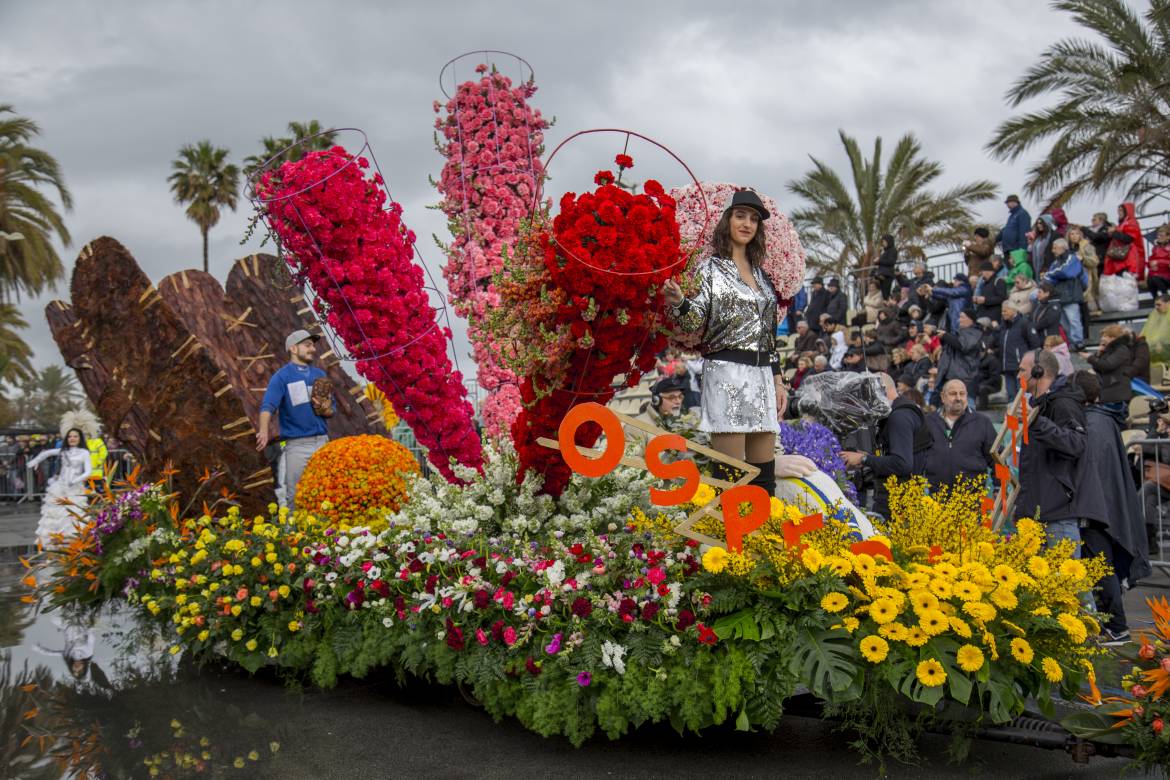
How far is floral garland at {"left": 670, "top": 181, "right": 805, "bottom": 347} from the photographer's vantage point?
4.98m

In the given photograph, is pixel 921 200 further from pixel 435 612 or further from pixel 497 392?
pixel 435 612

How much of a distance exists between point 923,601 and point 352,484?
4.09 meters

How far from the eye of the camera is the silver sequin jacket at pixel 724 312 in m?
4.60

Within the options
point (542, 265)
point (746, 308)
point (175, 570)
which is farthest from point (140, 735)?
point (746, 308)

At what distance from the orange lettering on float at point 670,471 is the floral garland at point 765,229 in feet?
3.91

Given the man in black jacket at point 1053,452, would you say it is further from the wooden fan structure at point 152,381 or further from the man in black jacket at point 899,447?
the wooden fan structure at point 152,381

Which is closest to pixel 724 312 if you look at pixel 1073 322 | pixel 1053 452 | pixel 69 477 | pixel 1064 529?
pixel 1053 452

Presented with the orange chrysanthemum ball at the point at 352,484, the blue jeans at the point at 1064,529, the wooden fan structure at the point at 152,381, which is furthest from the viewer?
the wooden fan structure at the point at 152,381

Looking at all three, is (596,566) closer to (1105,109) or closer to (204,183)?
(1105,109)

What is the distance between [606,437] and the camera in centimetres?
414

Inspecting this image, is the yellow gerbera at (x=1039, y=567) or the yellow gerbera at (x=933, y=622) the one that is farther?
the yellow gerbera at (x=1039, y=567)

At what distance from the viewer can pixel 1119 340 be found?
10.3 meters

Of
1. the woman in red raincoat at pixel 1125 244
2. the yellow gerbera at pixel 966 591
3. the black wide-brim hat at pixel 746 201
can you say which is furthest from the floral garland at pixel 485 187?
the woman in red raincoat at pixel 1125 244

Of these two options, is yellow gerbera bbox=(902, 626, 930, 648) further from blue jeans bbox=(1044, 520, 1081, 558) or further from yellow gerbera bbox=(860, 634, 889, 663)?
blue jeans bbox=(1044, 520, 1081, 558)
